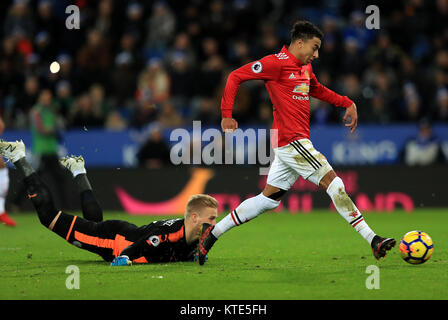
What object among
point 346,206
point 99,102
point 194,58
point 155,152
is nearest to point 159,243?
point 346,206

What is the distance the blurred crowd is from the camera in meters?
15.3

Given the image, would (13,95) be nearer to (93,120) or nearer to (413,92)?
(93,120)

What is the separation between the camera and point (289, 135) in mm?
7344

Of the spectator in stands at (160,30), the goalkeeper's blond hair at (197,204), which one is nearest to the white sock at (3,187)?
the goalkeeper's blond hair at (197,204)

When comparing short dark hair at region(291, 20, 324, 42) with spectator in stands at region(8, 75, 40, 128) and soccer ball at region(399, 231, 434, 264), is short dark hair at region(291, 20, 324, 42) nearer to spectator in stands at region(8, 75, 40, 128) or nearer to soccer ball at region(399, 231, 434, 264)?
soccer ball at region(399, 231, 434, 264)

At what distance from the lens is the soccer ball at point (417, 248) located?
6.99 m

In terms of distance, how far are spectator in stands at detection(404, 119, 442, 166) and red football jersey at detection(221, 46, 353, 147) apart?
7534mm

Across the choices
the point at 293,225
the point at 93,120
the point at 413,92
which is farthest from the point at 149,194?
the point at 413,92

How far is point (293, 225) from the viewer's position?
1184 cm

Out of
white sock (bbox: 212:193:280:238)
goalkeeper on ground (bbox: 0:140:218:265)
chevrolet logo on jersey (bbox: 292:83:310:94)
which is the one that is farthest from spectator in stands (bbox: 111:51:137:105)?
white sock (bbox: 212:193:280:238)

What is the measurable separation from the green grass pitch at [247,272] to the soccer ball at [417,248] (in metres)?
0.08

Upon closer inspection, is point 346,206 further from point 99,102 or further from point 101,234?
point 99,102

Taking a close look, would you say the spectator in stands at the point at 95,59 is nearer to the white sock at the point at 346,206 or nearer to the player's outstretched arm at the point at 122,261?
the player's outstretched arm at the point at 122,261

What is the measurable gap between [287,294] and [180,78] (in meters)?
10.4
